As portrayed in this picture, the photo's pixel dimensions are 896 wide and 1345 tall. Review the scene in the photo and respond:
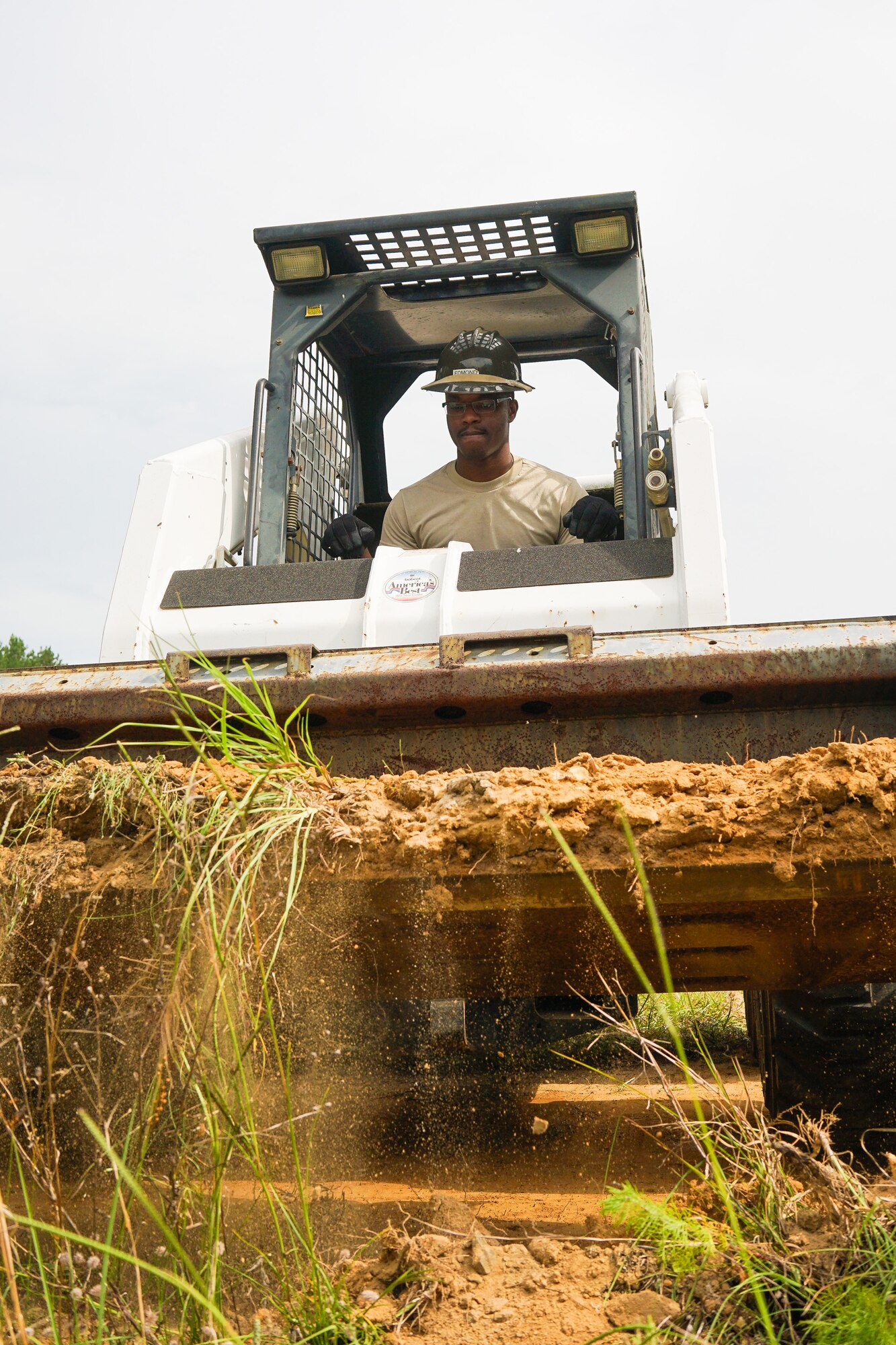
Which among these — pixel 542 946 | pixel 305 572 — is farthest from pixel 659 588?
pixel 542 946

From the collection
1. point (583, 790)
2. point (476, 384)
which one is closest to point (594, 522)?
point (476, 384)

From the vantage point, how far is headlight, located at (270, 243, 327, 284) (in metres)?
4.51

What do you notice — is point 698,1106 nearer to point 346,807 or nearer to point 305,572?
point 346,807

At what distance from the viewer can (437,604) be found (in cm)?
339

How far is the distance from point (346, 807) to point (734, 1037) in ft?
14.2

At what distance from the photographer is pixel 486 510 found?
4387 mm

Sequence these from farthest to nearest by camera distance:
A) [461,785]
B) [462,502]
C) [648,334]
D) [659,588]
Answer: [648,334]
[462,502]
[659,588]
[461,785]

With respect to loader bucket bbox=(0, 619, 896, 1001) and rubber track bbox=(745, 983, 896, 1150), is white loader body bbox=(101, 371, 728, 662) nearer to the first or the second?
loader bucket bbox=(0, 619, 896, 1001)

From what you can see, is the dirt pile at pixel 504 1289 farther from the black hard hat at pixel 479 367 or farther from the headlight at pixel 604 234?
the headlight at pixel 604 234

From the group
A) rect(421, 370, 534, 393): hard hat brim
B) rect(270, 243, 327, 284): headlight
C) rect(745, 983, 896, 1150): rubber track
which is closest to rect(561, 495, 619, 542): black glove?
rect(421, 370, 534, 393): hard hat brim

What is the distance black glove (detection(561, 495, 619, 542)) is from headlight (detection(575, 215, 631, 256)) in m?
1.03

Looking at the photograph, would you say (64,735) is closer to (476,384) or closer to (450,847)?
(450,847)

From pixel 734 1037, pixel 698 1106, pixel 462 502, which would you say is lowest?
pixel 734 1037

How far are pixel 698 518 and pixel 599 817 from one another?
1.66 m
